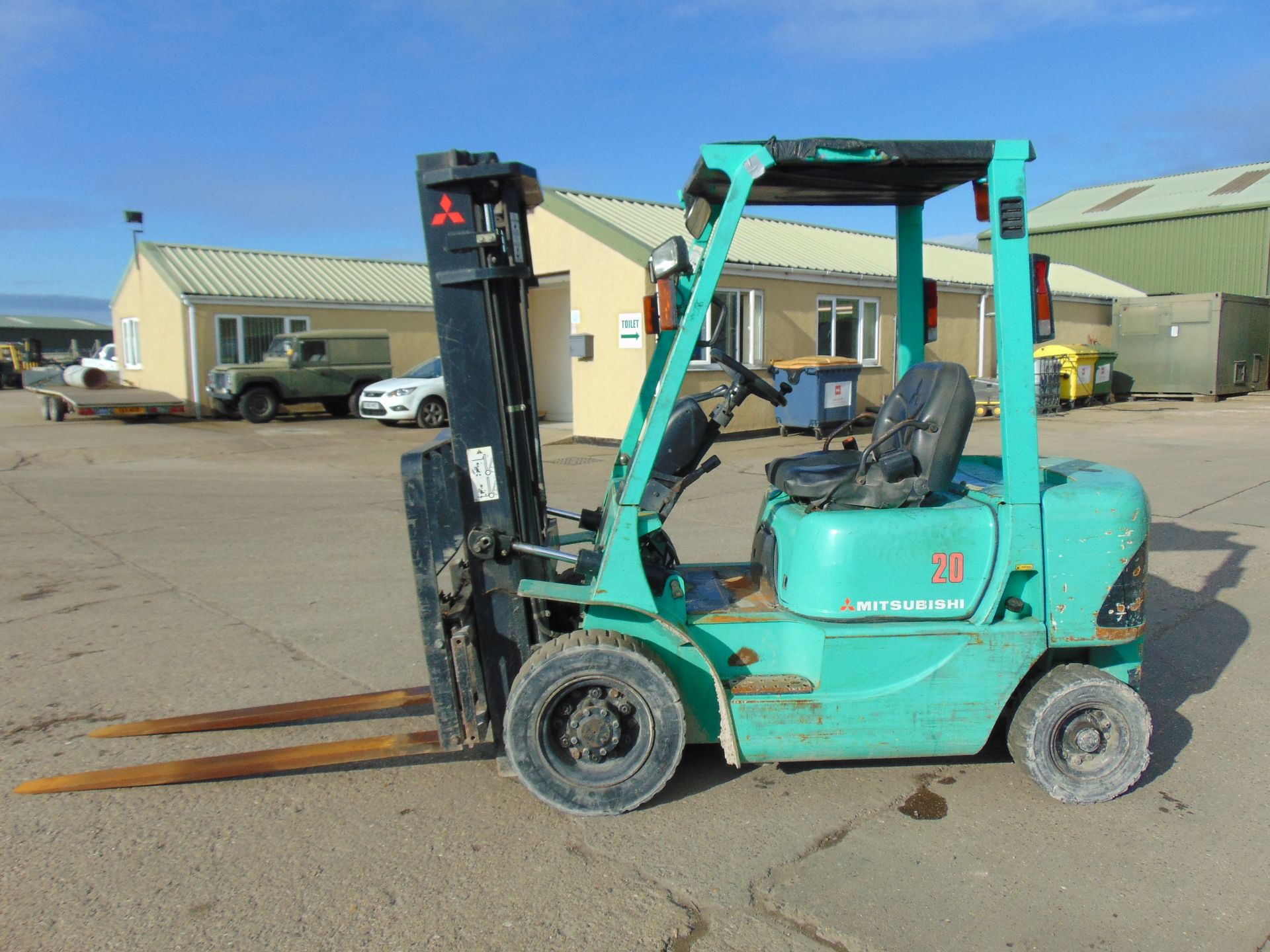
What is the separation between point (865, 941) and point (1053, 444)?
1391cm

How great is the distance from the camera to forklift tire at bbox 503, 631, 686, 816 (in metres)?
3.53

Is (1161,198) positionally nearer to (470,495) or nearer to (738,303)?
(738,303)

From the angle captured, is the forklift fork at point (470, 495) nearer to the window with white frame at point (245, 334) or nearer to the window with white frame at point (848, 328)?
the window with white frame at point (848, 328)

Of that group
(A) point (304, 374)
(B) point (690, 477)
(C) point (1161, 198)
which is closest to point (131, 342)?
(A) point (304, 374)

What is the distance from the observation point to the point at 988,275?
24.0m

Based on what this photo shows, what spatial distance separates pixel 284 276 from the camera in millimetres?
25922

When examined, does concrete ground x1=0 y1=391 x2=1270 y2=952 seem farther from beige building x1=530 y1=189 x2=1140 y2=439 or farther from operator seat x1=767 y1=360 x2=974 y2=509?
beige building x1=530 y1=189 x2=1140 y2=439

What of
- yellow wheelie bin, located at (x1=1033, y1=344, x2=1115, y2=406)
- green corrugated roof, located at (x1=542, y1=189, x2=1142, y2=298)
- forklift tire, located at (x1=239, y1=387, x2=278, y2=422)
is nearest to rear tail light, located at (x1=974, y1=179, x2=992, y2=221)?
green corrugated roof, located at (x1=542, y1=189, x2=1142, y2=298)

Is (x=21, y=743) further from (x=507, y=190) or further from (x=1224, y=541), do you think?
(x=1224, y=541)

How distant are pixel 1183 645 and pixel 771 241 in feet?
48.7

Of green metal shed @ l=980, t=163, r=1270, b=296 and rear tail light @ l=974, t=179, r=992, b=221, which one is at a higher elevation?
green metal shed @ l=980, t=163, r=1270, b=296

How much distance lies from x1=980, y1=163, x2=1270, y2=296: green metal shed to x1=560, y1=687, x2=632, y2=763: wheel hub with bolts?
31.1 metres

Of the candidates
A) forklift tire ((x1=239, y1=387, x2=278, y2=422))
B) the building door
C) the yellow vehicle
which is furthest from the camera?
the yellow vehicle

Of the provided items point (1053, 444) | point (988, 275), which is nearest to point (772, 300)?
point (1053, 444)
